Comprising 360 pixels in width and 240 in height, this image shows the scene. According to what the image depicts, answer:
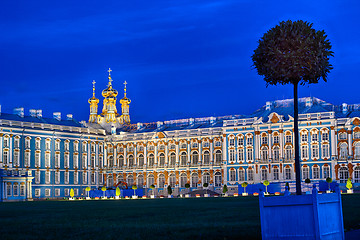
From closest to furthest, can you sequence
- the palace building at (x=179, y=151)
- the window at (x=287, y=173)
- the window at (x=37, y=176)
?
the palace building at (x=179, y=151) < the window at (x=287, y=173) < the window at (x=37, y=176)

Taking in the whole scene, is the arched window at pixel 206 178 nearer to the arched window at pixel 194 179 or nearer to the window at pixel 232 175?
the arched window at pixel 194 179

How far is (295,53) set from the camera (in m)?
16.9

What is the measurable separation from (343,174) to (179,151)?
2649cm

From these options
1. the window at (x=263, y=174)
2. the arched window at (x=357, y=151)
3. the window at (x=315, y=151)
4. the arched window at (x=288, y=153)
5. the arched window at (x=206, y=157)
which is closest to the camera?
the arched window at (x=357, y=151)

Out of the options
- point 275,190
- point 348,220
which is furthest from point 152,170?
point 348,220

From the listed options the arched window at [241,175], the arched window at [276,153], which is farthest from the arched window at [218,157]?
the arched window at [276,153]

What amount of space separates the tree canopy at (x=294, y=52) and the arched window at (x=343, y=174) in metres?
67.2

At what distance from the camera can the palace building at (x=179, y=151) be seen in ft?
273

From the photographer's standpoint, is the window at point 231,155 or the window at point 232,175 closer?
the window at point 232,175

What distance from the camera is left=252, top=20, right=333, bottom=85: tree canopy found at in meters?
16.9

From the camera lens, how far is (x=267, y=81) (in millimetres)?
18266

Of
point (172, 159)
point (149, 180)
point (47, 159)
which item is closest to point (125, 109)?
point (149, 180)

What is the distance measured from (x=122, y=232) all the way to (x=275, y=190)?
65.8 meters

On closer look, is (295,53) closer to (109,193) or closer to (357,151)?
(357,151)
